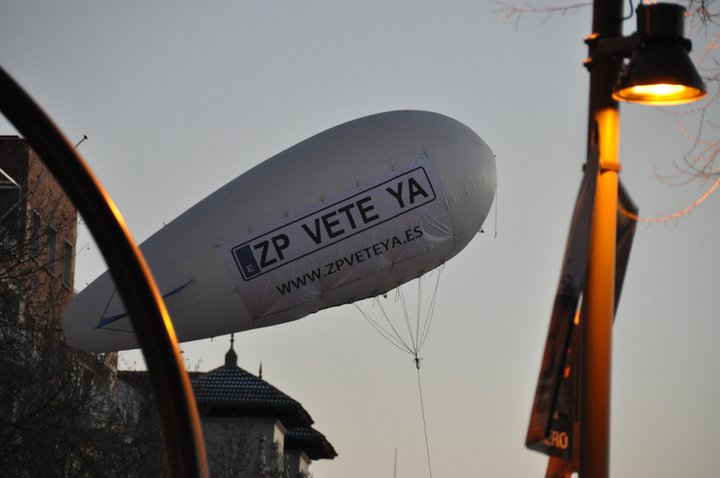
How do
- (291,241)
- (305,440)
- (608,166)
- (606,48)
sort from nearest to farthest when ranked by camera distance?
1. (608,166)
2. (606,48)
3. (291,241)
4. (305,440)

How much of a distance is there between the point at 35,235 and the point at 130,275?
73.6 ft

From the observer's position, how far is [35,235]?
93.1ft

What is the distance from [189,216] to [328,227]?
2660mm

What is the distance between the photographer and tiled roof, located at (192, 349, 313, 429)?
58219 millimetres

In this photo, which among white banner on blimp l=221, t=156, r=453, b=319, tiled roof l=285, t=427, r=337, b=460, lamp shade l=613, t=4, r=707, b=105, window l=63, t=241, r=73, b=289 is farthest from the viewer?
tiled roof l=285, t=427, r=337, b=460

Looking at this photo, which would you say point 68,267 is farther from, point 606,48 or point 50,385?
point 606,48

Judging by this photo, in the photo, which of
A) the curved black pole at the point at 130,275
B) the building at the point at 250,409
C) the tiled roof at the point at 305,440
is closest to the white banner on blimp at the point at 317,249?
the curved black pole at the point at 130,275

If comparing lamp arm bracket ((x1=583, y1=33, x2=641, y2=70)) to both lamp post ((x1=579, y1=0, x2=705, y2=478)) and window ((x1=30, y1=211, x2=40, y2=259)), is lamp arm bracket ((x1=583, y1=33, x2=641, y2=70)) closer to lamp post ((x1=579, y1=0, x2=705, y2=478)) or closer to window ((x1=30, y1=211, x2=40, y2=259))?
lamp post ((x1=579, y1=0, x2=705, y2=478))

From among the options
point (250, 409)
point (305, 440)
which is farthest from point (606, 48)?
point (305, 440)

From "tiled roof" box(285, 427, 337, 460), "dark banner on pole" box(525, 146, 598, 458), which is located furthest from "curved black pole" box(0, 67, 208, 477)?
"tiled roof" box(285, 427, 337, 460)

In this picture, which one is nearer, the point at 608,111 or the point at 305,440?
the point at 608,111

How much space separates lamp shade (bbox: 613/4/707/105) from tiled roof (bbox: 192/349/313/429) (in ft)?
162

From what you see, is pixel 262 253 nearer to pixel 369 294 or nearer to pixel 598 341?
pixel 369 294

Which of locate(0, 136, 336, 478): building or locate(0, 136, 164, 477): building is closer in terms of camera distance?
locate(0, 136, 164, 477): building
